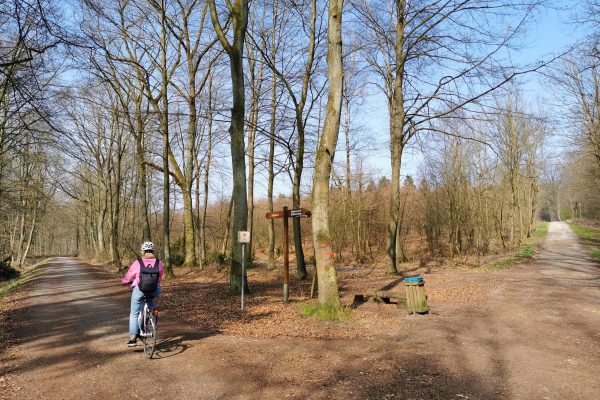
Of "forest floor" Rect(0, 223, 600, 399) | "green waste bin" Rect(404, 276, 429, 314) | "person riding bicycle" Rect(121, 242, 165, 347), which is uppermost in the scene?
"person riding bicycle" Rect(121, 242, 165, 347)

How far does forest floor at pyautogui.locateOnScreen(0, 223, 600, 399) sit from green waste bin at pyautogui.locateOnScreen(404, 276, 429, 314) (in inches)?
8.6

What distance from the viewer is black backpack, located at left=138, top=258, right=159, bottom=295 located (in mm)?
6667

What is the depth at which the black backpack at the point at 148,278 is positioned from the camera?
6.67 meters

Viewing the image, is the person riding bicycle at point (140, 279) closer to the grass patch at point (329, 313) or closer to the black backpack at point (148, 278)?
the black backpack at point (148, 278)

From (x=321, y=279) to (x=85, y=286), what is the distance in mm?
12514

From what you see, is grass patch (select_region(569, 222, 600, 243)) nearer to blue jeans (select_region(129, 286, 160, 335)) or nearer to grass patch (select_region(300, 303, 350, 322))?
grass patch (select_region(300, 303, 350, 322))

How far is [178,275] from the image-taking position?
66.1 feet

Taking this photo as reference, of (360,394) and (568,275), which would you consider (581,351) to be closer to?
(360,394)

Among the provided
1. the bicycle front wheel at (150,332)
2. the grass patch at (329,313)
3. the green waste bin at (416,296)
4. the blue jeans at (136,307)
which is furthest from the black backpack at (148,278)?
the green waste bin at (416,296)

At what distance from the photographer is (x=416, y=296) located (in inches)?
376

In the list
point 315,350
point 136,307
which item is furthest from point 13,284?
point 315,350

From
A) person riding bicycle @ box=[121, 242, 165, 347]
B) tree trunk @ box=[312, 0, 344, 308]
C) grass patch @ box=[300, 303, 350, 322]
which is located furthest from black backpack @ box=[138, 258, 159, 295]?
grass patch @ box=[300, 303, 350, 322]

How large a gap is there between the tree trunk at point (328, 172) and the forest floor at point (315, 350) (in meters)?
0.84

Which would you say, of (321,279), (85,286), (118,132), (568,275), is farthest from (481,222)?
(118,132)
